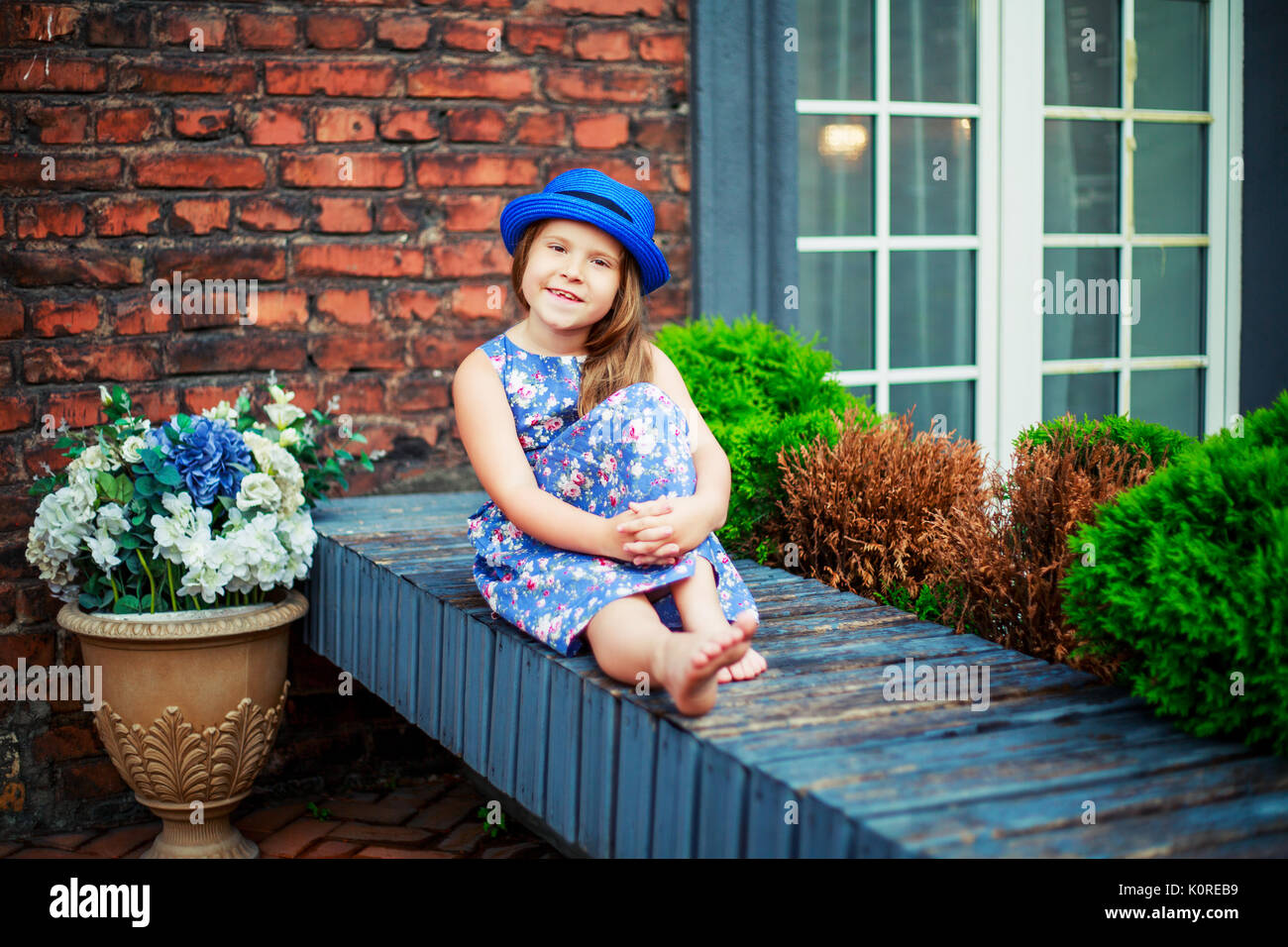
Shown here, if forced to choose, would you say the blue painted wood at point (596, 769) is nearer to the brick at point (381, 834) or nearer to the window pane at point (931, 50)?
the brick at point (381, 834)

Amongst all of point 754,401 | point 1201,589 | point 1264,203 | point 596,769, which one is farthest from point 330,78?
point 1264,203

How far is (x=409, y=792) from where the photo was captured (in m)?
3.67

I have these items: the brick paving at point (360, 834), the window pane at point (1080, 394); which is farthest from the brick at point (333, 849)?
the window pane at point (1080, 394)

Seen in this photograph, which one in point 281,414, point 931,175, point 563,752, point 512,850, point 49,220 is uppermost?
point 931,175

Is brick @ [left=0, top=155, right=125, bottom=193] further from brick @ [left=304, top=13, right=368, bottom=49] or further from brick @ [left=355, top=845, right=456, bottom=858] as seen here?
brick @ [left=355, top=845, right=456, bottom=858]

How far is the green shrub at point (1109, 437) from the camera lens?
117 inches

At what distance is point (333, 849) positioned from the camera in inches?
126

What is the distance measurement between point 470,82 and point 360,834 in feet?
7.31

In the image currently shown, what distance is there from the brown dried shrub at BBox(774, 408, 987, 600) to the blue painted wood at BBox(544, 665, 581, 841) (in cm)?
109

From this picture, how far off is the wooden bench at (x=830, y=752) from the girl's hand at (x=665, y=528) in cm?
22

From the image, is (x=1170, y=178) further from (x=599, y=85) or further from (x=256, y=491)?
(x=256, y=491)

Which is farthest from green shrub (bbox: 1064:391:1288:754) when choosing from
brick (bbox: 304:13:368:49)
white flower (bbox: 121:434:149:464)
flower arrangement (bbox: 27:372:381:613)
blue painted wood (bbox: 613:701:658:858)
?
brick (bbox: 304:13:368:49)

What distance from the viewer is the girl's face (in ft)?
7.49
